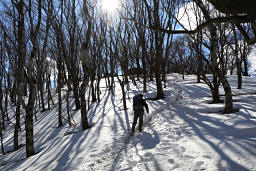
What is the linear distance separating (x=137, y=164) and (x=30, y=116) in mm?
4878

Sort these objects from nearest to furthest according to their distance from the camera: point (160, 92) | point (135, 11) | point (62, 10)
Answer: point (62, 10) → point (160, 92) → point (135, 11)

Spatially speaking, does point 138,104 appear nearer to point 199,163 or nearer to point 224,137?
point 224,137

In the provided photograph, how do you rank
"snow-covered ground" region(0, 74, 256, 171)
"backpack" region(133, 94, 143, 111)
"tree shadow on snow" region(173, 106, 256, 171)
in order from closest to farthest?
1. "tree shadow on snow" region(173, 106, 256, 171)
2. "snow-covered ground" region(0, 74, 256, 171)
3. "backpack" region(133, 94, 143, 111)

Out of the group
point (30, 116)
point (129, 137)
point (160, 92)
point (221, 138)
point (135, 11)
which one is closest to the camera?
point (221, 138)

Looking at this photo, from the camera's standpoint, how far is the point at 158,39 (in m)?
10.9

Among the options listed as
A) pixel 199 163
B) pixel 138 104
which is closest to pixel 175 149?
pixel 199 163

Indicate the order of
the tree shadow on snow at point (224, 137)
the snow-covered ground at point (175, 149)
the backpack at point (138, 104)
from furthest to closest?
the backpack at point (138, 104), the snow-covered ground at point (175, 149), the tree shadow on snow at point (224, 137)

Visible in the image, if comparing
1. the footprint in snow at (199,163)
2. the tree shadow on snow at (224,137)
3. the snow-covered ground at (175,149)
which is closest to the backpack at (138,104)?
the snow-covered ground at (175,149)

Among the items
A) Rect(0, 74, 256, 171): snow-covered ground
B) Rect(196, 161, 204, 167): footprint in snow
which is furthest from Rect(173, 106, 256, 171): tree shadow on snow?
Rect(196, 161, 204, 167): footprint in snow

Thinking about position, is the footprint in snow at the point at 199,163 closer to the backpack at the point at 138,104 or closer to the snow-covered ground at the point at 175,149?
the snow-covered ground at the point at 175,149

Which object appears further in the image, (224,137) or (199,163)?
(224,137)

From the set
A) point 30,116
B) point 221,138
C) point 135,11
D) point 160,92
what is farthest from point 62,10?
point 221,138

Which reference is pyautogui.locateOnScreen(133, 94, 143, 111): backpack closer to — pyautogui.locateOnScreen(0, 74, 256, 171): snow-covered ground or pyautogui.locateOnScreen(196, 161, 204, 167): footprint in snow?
pyautogui.locateOnScreen(0, 74, 256, 171): snow-covered ground

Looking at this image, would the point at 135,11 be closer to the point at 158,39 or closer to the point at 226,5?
the point at 158,39
